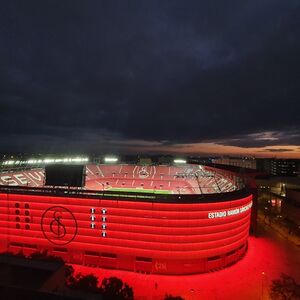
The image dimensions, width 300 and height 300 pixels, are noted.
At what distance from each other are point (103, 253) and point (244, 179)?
116 ft

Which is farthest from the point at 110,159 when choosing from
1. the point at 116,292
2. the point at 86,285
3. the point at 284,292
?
the point at 284,292

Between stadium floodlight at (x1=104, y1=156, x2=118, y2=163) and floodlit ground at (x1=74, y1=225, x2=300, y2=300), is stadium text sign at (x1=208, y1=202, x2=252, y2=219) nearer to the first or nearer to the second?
floodlit ground at (x1=74, y1=225, x2=300, y2=300)

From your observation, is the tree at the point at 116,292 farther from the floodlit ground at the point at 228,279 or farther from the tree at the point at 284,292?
the tree at the point at 284,292

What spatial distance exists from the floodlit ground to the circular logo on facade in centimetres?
478

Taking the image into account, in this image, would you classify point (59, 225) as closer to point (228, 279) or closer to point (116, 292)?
point (116, 292)

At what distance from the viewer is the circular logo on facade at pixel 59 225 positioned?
45.5m

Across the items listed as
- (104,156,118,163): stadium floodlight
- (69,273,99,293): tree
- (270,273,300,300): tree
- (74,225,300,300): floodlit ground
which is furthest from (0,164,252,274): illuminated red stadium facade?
→ (104,156,118,163): stadium floodlight

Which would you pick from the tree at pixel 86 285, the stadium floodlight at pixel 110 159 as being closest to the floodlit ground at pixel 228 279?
the tree at pixel 86 285

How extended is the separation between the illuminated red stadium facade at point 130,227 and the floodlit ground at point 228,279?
1.49 m

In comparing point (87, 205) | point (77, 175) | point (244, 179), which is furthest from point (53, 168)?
point (244, 179)

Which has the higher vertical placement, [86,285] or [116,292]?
[86,285]

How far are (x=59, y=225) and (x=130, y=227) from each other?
1155 cm

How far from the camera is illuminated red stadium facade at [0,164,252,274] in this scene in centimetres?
4225

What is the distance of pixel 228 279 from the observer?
4012 cm
